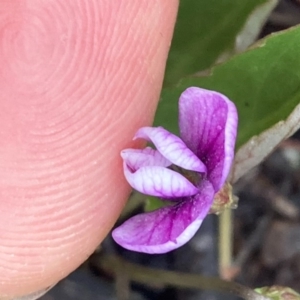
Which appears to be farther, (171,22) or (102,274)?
(102,274)

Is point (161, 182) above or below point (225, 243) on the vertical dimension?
above

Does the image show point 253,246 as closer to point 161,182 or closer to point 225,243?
point 225,243

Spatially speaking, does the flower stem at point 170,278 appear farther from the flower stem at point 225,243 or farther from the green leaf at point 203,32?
the green leaf at point 203,32

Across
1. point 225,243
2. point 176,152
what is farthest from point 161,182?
point 225,243

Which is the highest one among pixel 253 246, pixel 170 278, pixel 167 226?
pixel 167 226

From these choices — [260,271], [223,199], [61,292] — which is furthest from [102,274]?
[223,199]

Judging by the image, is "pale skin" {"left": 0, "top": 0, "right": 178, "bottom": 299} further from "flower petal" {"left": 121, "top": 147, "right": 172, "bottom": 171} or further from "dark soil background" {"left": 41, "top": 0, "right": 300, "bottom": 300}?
"dark soil background" {"left": 41, "top": 0, "right": 300, "bottom": 300}

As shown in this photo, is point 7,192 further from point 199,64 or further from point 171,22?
point 199,64
